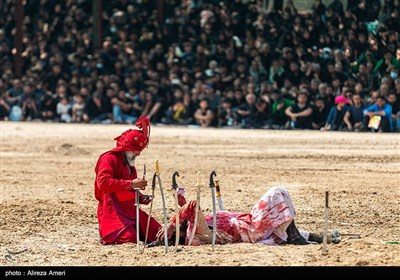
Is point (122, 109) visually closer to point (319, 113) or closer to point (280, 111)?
point (280, 111)

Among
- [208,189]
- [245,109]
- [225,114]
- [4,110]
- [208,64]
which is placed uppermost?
[208,64]

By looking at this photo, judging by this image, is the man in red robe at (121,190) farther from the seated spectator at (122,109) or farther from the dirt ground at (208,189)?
the seated spectator at (122,109)

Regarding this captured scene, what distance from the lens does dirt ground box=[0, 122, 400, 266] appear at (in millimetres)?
9328

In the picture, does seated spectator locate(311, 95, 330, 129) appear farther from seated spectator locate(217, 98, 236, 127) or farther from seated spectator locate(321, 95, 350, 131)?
seated spectator locate(217, 98, 236, 127)

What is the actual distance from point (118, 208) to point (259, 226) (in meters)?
1.24

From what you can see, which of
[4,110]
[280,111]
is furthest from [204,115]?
[4,110]

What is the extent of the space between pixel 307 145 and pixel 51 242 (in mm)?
9020

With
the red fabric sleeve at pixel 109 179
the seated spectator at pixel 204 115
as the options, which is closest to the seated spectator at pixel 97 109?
the seated spectator at pixel 204 115

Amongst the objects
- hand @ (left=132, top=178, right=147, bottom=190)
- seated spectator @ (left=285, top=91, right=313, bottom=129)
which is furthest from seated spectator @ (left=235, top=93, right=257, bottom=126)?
hand @ (left=132, top=178, right=147, bottom=190)

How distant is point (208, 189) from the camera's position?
14.1 meters

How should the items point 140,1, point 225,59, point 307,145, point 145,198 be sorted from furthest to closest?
point 140,1 → point 225,59 → point 307,145 → point 145,198
